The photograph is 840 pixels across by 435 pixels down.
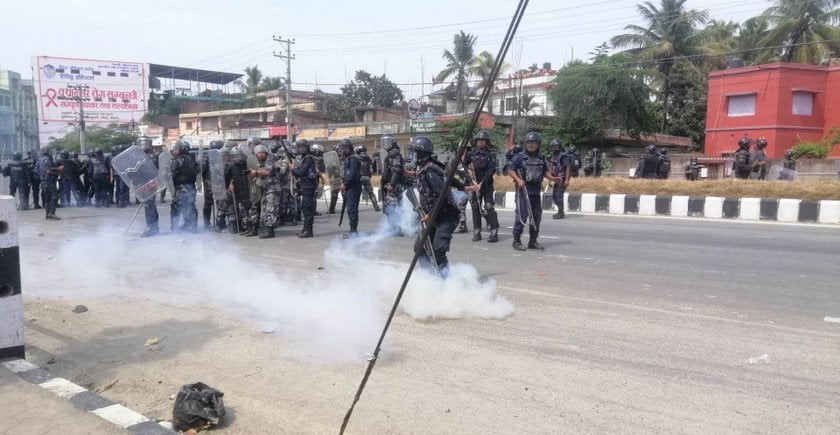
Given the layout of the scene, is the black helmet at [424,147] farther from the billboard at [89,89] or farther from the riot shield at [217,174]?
the billboard at [89,89]

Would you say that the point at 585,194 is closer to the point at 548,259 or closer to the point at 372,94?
the point at 548,259

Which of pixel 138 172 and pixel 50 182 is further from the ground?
pixel 138 172

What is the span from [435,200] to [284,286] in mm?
2047

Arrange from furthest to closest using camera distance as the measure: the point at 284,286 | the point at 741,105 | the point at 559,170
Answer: the point at 741,105
the point at 559,170
the point at 284,286

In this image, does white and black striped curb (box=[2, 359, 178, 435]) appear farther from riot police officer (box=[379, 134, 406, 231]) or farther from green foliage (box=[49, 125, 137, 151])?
green foliage (box=[49, 125, 137, 151])

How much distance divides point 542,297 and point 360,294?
70.1 inches

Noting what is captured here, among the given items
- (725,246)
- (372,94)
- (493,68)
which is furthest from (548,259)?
(372,94)

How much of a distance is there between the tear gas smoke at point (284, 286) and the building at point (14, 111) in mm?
39582

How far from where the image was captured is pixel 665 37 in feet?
128

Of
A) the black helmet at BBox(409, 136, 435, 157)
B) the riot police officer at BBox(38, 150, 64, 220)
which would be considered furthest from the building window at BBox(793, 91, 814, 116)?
the riot police officer at BBox(38, 150, 64, 220)

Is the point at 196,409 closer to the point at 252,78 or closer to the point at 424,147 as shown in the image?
the point at 424,147

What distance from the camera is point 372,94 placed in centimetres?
5719

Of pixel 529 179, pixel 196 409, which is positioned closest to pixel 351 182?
pixel 529 179

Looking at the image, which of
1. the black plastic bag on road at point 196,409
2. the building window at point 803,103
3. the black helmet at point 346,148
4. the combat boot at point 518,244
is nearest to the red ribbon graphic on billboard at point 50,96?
the black helmet at point 346,148
